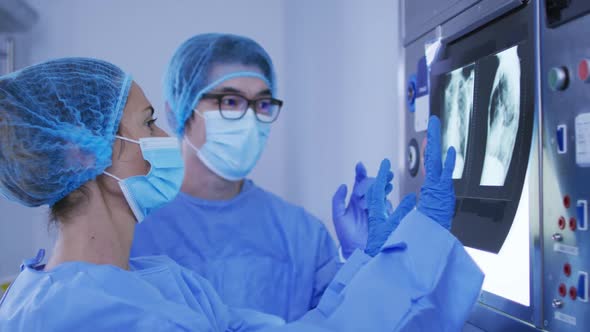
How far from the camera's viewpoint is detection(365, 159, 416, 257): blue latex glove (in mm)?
1024

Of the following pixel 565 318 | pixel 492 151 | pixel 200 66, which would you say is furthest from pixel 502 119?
pixel 200 66

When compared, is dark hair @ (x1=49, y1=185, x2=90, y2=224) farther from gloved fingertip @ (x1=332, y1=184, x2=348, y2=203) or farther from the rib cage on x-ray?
the rib cage on x-ray

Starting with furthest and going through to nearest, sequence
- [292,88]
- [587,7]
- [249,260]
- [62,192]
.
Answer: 1. [292,88]
2. [249,260]
3. [62,192]
4. [587,7]

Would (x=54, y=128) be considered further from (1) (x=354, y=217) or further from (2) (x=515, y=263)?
(2) (x=515, y=263)

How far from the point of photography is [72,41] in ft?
7.82

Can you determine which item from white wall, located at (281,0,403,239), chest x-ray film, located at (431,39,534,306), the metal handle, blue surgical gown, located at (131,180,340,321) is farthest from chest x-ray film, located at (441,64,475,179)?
the metal handle

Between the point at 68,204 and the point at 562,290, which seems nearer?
the point at 562,290

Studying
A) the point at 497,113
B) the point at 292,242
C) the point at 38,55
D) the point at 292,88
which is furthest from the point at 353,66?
the point at 38,55

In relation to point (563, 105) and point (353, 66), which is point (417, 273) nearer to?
point (563, 105)

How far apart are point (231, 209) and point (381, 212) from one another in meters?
0.75

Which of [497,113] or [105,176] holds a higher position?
[497,113]

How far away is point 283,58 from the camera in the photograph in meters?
2.55

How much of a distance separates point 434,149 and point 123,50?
6.21ft

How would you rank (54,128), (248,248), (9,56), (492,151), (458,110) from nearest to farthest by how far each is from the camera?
(54,128) → (492,151) → (458,110) → (248,248) → (9,56)
